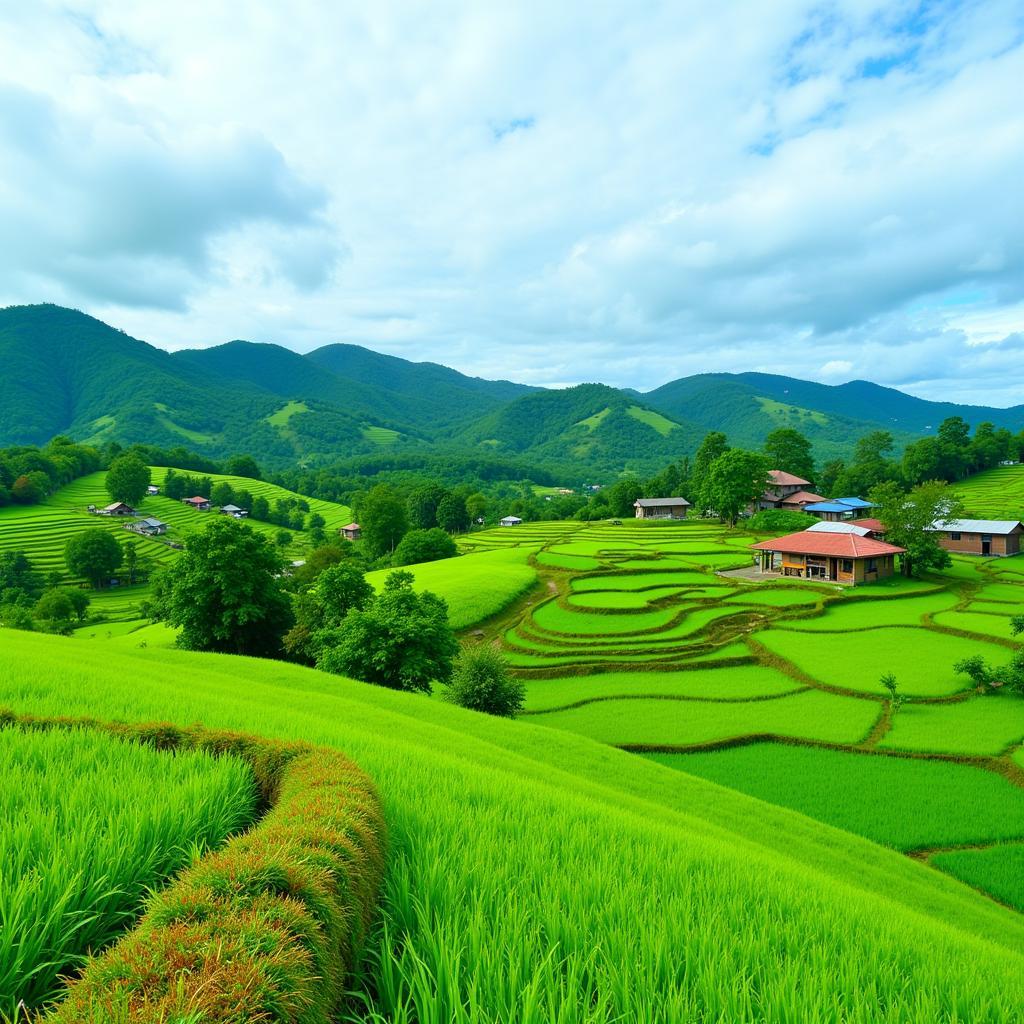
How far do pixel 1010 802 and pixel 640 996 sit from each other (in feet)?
67.9

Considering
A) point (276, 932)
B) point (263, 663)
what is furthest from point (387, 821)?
point (263, 663)

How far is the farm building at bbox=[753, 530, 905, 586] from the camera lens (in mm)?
45406

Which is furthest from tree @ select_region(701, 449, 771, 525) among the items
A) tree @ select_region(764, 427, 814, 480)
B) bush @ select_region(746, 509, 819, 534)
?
tree @ select_region(764, 427, 814, 480)

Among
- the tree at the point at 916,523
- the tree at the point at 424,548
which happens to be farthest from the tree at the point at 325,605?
the tree at the point at 916,523

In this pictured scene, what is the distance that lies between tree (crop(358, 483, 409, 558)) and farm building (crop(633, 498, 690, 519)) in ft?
160

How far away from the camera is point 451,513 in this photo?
115 meters

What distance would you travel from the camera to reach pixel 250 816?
16.8 ft

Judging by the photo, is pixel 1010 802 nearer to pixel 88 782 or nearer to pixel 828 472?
pixel 88 782

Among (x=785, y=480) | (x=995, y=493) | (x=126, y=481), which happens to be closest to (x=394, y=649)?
(x=785, y=480)

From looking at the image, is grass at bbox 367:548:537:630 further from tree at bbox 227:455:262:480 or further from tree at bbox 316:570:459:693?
tree at bbox 227:455:262:480

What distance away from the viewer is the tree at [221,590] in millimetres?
30797

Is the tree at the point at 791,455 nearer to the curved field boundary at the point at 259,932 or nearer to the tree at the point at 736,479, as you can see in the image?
the tree at the point at 736,479

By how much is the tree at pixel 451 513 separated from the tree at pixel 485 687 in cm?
9018

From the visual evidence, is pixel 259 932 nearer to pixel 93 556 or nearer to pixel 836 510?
pixel 836 510
